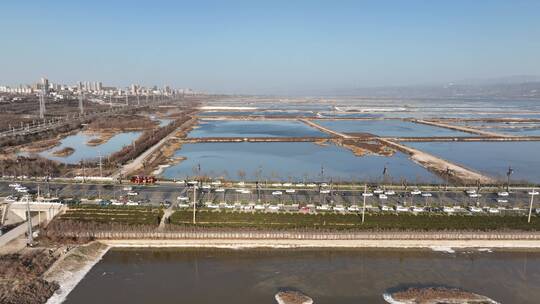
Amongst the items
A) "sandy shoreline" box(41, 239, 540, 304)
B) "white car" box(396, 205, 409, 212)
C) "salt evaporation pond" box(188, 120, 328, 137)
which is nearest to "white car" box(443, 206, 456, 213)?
"white car" box(396, 205, 409, 212)

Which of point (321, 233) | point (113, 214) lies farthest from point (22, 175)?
point (321, 233)

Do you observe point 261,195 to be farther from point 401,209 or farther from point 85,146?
point 85,146

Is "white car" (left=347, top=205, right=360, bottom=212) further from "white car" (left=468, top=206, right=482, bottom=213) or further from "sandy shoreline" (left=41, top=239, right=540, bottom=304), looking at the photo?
"white car" (left=468, top=206, right=482, bottom=213)

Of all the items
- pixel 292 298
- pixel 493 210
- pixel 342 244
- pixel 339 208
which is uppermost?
pixel 339 208

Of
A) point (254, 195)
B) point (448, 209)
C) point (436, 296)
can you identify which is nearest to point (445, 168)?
point (448, 209)

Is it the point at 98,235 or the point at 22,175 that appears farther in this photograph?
the point at 22,175

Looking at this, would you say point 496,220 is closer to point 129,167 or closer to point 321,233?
point 321,233
